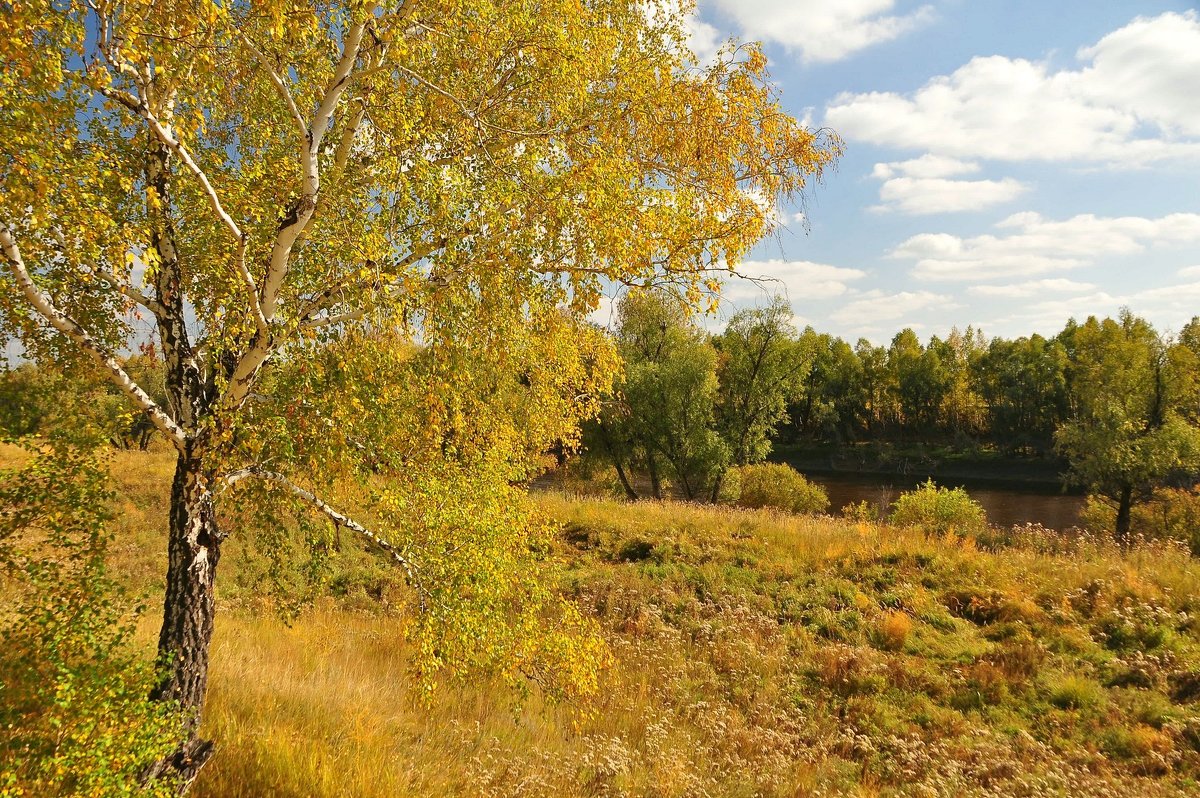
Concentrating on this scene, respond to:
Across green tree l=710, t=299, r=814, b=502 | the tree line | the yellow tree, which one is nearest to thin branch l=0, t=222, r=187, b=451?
the yellow tree

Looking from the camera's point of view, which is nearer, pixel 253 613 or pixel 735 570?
pixel 253 613

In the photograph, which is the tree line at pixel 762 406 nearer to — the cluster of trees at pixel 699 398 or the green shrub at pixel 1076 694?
the cluster of trees at pixel 699 398

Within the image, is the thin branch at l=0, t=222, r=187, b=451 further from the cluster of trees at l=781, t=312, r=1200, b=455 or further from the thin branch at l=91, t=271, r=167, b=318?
the cluster of trees at l=781, t=312, r=1200, b=455

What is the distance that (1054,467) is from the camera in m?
56.5

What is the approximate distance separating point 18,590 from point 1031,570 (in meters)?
19.5

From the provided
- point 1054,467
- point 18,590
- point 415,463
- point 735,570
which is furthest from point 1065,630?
point 1054,467

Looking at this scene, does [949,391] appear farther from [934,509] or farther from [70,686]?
[70,686]

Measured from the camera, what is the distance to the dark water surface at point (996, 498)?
39.3 metres

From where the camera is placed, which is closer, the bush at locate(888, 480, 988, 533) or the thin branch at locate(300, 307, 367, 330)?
the thin branch at locate(300, 307, 367, 330)

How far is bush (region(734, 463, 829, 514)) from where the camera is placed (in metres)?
35.9

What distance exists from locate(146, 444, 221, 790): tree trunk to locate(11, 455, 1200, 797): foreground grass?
0.65m

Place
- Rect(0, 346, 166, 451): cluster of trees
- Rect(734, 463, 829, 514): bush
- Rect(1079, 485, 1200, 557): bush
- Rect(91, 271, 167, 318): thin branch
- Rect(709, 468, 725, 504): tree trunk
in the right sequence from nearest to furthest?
Rect(0, 346, 166, 451): cluster of trees, Rect(91, 271, 167, 318): thin branch, Rect(1079, 485, 1200, 557): bush, Rect(709, 468, 725, 504): tree trunk, Rect(734, 463, 829, 514): bush

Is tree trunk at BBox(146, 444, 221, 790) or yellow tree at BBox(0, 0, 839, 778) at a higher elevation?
yellow tree at BBox(0, 0, 839, 778)

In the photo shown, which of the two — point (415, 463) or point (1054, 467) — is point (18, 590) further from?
point (1054, 467)
